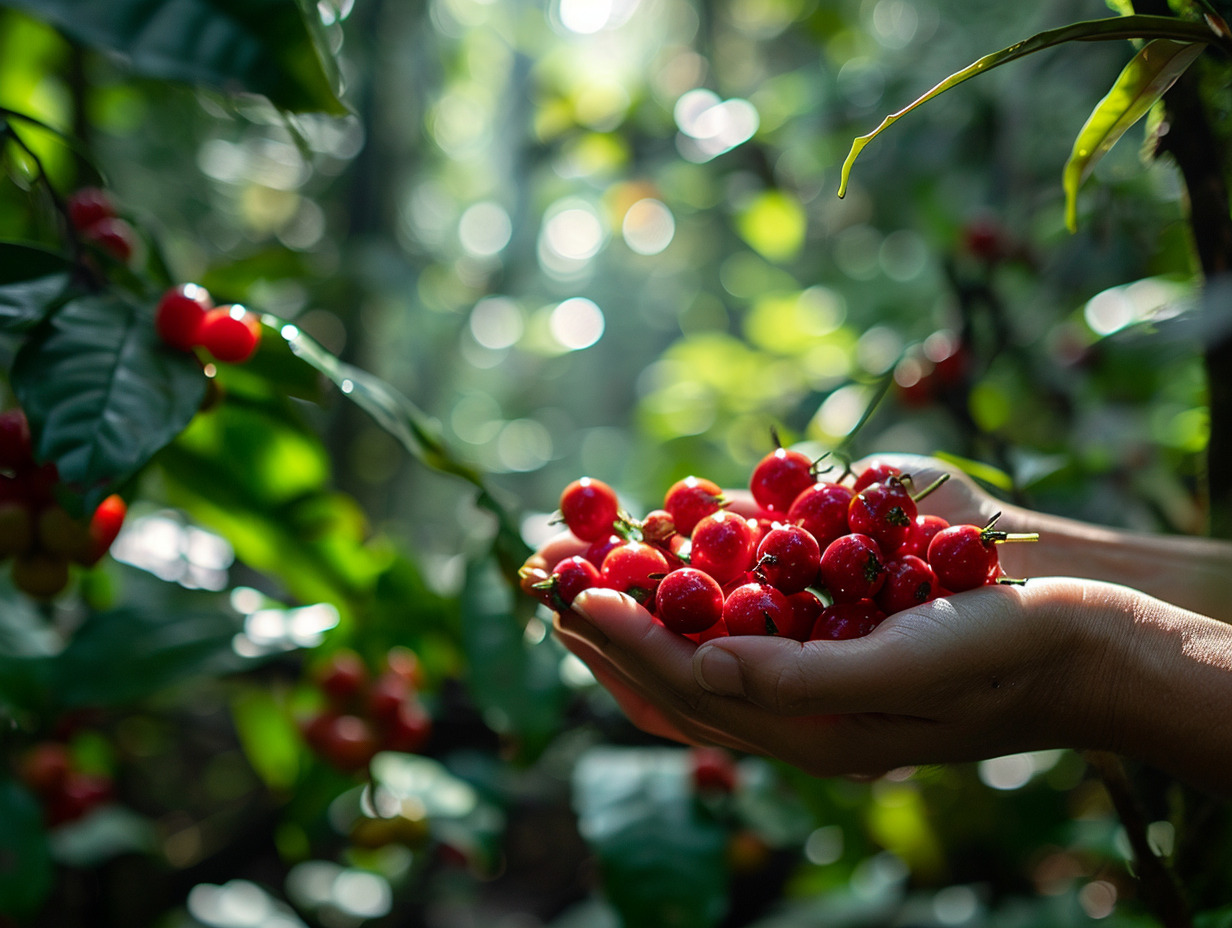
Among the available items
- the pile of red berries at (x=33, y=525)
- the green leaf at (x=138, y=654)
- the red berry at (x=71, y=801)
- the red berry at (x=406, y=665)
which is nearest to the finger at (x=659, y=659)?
the pile of red berries at (x=33, y=525)

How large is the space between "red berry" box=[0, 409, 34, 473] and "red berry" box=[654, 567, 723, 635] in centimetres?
54

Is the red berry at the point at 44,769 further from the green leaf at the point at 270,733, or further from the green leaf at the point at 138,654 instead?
the green leaf at the point at 138,654

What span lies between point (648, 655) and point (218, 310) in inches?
18.3

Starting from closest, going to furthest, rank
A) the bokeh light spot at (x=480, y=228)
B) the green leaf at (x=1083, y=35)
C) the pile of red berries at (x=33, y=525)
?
the green leaf at (x=1083, y=35) < the pile of red berries at (x=33, y=525) < the bokeh light spot at (x=480, y=228)

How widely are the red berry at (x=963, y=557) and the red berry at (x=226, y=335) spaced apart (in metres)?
0.58

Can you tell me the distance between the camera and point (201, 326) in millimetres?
680

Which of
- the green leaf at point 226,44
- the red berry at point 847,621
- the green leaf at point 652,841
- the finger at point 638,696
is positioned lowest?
the green leaf at point 652,841

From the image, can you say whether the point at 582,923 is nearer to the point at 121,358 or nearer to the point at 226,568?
the point at 226,568

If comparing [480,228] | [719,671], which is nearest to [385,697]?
[719,671]

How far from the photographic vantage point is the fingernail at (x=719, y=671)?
51 centimetres

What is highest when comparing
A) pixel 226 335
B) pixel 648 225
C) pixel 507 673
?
pixel 226 335

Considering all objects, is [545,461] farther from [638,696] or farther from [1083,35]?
[1083,35]

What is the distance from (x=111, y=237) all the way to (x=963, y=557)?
819 mm

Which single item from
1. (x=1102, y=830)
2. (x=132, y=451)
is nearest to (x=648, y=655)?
(x=132, y=451)
